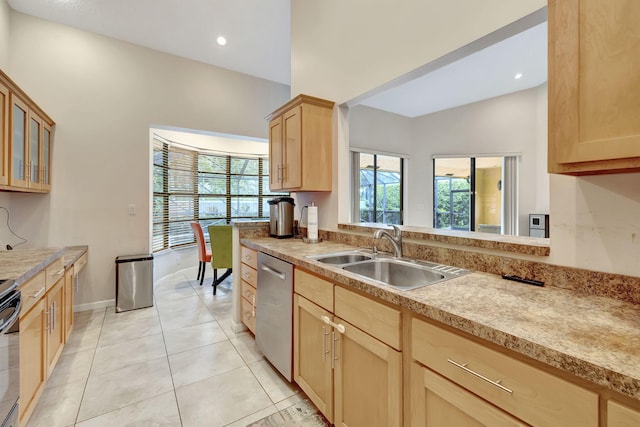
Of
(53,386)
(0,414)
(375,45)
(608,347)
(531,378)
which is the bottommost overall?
(53,386)

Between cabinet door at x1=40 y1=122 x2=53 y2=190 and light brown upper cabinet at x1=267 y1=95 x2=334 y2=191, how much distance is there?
2.44 m

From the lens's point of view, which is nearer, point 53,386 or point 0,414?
point 0,414

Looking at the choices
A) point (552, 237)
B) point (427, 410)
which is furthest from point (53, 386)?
point (552, 237)

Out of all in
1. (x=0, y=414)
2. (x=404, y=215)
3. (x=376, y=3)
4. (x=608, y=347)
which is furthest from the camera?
(x=404, y=215)

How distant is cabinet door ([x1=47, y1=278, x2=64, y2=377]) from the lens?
180 centimetres

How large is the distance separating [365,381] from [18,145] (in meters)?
3.25

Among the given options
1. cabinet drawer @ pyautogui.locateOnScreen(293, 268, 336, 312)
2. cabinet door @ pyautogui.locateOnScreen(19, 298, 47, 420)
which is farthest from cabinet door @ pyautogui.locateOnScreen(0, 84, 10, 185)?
cabinet drawer @ pyautogui.locateOnScreen(293, 268, 336, 312)

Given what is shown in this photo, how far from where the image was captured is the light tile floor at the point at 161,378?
5.30ft

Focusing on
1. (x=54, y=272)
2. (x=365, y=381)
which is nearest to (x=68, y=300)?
(x=54, y=272)

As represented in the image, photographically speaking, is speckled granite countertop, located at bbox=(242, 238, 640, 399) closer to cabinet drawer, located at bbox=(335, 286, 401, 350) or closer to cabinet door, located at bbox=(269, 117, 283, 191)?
cabinet drawer, located at bbox=(335, 286, 401, 350)

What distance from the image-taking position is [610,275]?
3.35 ft

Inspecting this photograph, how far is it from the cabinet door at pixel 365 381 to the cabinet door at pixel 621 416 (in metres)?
0.57

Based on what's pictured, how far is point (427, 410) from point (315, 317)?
71cm

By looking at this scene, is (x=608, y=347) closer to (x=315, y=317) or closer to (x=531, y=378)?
(x=531, y=378)
